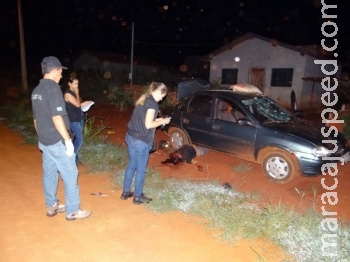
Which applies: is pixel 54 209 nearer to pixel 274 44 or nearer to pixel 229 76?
pixel 274 44

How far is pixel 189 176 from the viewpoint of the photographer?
5855 mm

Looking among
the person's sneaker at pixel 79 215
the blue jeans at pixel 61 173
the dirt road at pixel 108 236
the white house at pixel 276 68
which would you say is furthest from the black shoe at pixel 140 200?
the white house at pixel 276 68

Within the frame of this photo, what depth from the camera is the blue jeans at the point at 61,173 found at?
11.8 ft

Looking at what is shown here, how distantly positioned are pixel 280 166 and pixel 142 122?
2.87m

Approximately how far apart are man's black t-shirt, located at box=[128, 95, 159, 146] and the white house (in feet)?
47.4

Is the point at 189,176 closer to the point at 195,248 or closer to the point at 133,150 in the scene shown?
the point at 133,150

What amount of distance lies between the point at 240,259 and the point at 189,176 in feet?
8.77

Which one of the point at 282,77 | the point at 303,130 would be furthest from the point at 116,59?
the point at 303,130

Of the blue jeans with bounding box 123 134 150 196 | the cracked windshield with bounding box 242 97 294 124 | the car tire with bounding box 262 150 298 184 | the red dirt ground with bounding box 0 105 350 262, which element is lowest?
the red dirt ground with bounding box 0 105 350 262

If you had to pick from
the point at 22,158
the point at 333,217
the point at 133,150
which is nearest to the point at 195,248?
the point at 133,150

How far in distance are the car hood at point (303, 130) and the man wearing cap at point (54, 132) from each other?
366 centimetres

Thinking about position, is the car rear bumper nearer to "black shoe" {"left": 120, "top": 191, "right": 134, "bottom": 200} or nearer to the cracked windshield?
the cracked windshield

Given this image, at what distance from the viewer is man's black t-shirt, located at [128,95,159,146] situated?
3963mm

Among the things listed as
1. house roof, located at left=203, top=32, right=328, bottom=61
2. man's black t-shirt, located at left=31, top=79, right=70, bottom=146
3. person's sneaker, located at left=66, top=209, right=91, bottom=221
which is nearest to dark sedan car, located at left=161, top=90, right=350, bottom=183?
person's sneaker, located at left=66, top=209, right=91, bottom=221
